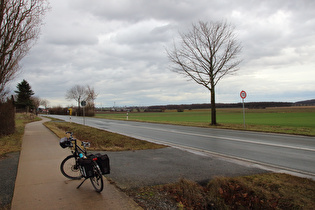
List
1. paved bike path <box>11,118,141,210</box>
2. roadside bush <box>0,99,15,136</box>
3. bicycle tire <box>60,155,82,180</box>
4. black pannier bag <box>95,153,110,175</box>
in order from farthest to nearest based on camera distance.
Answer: roadside bush <box>0,99,15,136</box> < bicycle tire <box>60,155,82,180</box> < black pannier bag <box>95,153,110,175</box> < paved bike path <box>11,118,141,210</box>

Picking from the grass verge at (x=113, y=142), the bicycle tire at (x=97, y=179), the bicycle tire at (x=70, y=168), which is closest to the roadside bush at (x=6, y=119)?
the grass verge at (x=113, y=142)

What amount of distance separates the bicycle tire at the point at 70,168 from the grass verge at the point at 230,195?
1.44 meters

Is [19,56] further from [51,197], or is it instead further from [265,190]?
[265,190]

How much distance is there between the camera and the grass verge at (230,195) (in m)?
4.11

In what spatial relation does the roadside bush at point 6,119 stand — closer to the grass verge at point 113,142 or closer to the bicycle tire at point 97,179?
the grass verge at point 113,142

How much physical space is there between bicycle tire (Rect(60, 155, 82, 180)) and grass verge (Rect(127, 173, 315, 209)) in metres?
1.44

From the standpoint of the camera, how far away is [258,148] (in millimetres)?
9430

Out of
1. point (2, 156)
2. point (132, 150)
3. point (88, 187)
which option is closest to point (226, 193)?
point (88, 187)

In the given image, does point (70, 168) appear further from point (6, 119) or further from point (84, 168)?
point (6, 119)

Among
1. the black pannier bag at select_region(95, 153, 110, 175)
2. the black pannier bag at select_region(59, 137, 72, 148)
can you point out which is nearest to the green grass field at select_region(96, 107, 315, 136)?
the black pannier bag at select_region(95, 153, 110, 175)

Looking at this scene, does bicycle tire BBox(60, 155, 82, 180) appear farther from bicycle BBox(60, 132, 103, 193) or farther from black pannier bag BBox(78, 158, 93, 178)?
black pannier bag BBox(78, 158, 93, 178)

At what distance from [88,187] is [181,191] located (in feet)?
6.01

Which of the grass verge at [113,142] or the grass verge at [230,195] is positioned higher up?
the grass verge at [113,142]

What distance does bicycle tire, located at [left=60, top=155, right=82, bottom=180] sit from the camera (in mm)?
5188
